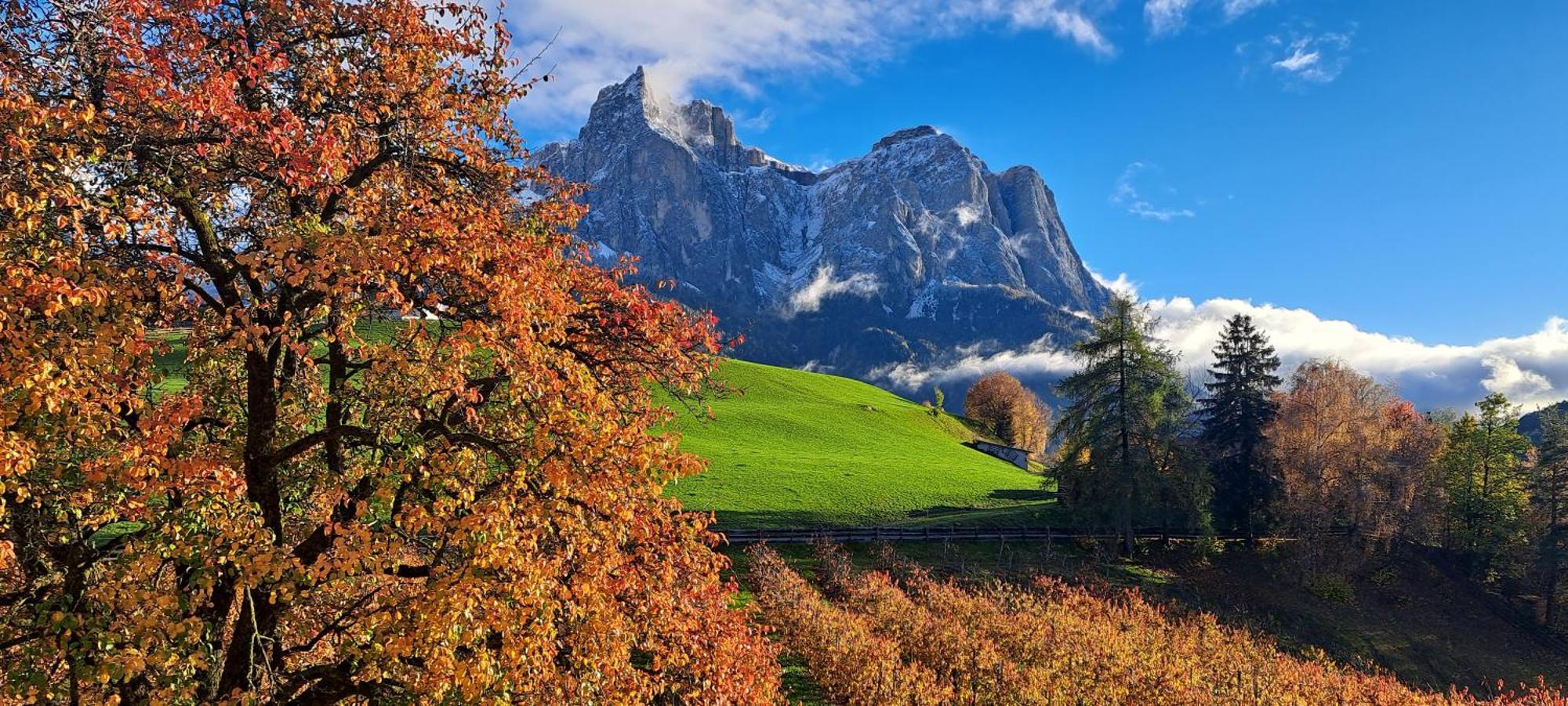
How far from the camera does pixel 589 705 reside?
920 centimetres

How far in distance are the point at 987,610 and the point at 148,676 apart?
23.2 meters

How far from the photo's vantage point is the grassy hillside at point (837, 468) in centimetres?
4603

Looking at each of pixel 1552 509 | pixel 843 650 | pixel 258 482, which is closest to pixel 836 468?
pixel 843 650

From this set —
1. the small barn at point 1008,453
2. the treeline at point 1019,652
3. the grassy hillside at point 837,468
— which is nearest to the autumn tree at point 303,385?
the treeline at point 1019,652

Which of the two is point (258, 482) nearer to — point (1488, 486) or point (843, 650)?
point (843, 650)

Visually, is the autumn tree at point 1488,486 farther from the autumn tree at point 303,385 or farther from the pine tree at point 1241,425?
the autumn tree at point 303,385

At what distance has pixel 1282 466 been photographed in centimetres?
4125

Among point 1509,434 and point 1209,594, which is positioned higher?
point 1509,434

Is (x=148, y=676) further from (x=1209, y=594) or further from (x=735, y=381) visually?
(x=735, y=381)

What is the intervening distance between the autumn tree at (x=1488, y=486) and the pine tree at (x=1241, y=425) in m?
11.6

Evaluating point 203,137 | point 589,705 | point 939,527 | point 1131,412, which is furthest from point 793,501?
point 203,137

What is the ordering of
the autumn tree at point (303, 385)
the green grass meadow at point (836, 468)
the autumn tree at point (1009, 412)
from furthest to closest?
the autumn tree at point (1009, 412) → the green grass meadow at point (836, 468) → the autumn tree at point (303, 385)

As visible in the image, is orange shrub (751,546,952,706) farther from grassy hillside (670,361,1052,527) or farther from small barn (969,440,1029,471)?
small barn (969,440,1029,471)

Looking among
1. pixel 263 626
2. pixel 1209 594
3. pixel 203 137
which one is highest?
pixel 203 137
